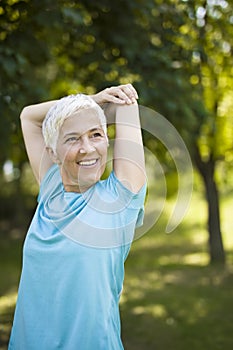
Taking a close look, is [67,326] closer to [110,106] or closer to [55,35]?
[110,106]

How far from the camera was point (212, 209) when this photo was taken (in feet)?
40.9

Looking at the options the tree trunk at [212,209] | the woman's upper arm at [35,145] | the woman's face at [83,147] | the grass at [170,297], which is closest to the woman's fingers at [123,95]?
the woman's face at [83,147]

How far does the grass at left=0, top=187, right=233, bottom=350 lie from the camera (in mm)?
6609

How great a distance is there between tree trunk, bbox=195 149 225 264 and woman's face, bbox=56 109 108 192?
10206 mm

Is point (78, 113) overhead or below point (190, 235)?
overhead

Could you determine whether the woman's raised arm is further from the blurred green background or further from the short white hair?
the blurred green background

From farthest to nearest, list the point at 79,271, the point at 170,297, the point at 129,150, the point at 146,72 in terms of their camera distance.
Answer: the point at 170,297, the point at 146,72, the point at 129,150, the point at 79,271

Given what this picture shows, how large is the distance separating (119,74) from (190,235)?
607 inches

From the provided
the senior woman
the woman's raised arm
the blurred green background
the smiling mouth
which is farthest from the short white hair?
the blurred green background

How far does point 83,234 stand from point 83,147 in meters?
0.30

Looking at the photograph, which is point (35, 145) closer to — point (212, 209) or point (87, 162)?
point (87, 162)

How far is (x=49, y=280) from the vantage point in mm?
1961

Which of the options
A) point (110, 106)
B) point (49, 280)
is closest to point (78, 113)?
point (110, 106)

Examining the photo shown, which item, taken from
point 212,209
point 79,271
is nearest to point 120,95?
point 79,271
